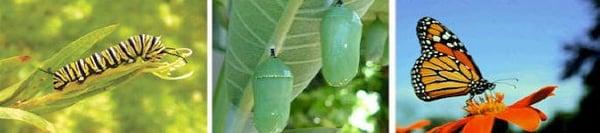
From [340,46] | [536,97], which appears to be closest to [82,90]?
[340,46]

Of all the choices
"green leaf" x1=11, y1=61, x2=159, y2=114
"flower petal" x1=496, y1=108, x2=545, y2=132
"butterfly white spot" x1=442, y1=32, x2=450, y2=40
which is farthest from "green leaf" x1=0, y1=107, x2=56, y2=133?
"flower petal" x1=496, y1=108, x2=545, y2=132

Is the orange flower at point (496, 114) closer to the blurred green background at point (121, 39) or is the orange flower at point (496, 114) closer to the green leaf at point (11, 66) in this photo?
the blurred green background at point (121, 39)

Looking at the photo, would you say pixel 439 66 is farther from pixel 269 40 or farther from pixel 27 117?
pixel 27 117

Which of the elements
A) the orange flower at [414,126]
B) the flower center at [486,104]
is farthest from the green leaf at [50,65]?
the flower center at [486,104]

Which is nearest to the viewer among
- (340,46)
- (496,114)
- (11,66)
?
(340,46)

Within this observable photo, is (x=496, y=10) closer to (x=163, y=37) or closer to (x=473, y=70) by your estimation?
(x=473, y=70)

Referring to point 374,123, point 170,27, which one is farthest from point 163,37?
point 374,123
